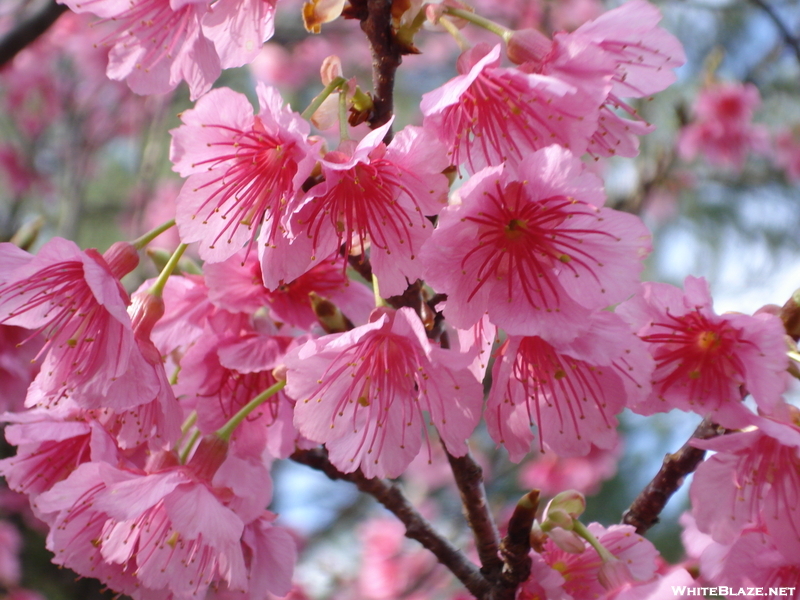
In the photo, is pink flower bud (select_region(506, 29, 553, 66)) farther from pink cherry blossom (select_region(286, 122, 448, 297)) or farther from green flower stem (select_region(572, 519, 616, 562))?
green flower stem (select_region(572, 519, 616, 562))

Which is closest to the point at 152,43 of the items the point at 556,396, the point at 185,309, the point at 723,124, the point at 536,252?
the point at 185,309

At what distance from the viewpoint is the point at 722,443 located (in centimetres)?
97

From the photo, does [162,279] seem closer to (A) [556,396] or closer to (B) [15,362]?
(A) [556,396]

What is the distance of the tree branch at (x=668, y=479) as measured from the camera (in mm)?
1136

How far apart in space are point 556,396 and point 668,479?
0.88 feet

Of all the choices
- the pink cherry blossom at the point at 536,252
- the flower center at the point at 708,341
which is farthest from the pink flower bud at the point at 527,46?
the flower center at the point at 708,341

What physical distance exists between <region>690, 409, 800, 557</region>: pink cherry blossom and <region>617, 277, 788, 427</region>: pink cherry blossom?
48 mm

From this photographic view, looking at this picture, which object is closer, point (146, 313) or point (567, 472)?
point (146, 313)

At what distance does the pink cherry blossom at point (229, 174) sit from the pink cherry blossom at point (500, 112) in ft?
0.68

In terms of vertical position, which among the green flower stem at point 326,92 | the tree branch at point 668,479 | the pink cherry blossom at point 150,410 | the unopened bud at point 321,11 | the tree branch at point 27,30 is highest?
the tree branch at point 27,30

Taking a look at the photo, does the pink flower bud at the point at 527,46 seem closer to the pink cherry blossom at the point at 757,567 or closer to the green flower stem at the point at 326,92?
the green flower stem at the point at 326,92

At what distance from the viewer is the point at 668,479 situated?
45.1 inches

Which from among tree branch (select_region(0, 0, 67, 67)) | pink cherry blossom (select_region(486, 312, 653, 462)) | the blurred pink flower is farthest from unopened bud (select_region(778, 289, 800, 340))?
the blurred pink flower

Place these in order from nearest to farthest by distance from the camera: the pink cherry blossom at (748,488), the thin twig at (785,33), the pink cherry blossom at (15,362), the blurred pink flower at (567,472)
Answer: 1. the pink cherry blossom at (748,488)
2. the pink cherry blossom at (15,362)
3. the thin twig at (785,33)
4. the blurred pink flower at (567,472)
